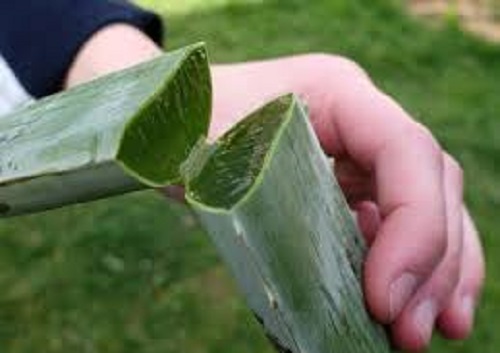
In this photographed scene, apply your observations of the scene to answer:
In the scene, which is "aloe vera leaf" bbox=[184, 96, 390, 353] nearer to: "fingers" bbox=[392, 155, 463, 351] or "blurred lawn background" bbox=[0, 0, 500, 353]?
"fingers" bbox=[392, 155, 463, 351]

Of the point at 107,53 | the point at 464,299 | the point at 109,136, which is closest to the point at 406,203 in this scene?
the point at 464,299

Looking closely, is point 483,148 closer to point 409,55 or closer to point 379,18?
point 409,55

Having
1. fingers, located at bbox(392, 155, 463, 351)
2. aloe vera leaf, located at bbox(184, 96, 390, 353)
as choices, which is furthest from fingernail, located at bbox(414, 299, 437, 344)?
aloe vera leaf, located at bbox(184, 96, 390, 353)

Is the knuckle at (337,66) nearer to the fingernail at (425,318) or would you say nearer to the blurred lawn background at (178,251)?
the fingernail at (425,318)

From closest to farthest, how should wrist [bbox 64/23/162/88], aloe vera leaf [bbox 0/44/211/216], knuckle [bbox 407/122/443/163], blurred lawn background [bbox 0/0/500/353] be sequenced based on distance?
aloe vera leaf [bbox 0/44/211/216] < knuckle [bbox 407/122/443/163] < wrist [bbox 64/23/162/88] < blurred lawn background [bbox 0/0/500/353]

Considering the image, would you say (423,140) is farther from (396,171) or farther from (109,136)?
(109,136)

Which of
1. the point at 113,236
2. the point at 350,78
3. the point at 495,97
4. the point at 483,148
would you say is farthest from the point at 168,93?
the point at 495,97

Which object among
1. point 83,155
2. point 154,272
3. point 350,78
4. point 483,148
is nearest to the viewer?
point 83,155
